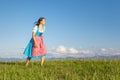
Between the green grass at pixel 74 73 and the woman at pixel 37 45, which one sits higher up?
the woman at pixel 37 45

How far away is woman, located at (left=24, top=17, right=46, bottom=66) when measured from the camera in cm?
1650

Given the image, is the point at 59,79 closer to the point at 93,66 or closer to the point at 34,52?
the point at 93,66

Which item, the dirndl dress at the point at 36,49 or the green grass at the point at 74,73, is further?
the dirndl dress at the point at 36,49

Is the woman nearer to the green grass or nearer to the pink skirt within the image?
the pink skirt

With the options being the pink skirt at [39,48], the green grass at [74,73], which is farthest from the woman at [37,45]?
the green grass at [74,73]

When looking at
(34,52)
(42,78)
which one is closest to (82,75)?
(42,78)

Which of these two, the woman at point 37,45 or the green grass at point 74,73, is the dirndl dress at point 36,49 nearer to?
the woman at point 37,45

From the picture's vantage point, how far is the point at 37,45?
16594mm

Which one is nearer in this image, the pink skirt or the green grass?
the green grass

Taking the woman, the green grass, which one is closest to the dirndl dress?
the woman

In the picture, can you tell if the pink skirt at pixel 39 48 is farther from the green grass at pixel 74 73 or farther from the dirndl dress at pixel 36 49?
the green grass at pixel 74 73

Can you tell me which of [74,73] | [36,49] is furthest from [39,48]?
[74,73]

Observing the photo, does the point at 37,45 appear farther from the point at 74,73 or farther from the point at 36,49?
the point at 74,73

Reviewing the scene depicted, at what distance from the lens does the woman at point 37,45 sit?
16.5 metres
